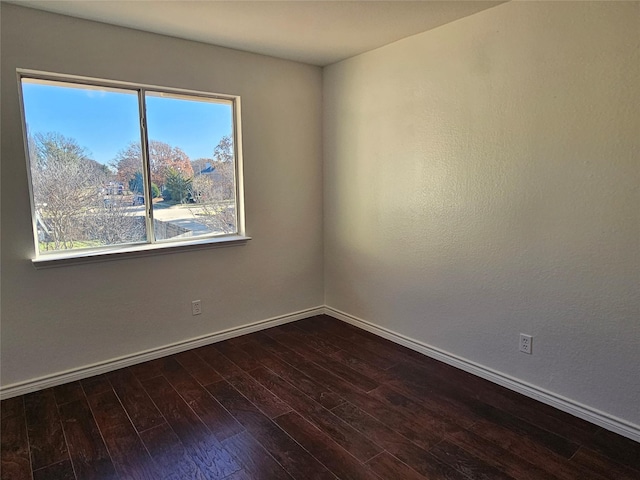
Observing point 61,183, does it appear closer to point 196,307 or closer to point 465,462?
point 196,307

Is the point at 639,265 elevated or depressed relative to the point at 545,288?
elevated

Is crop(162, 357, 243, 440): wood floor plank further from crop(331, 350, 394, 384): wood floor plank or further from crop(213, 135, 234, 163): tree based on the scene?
crop(213, 135, 234, 163): tree

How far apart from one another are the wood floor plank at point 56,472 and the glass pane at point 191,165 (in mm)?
1586

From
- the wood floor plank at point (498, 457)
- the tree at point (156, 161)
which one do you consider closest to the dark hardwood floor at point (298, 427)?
the wood floor plank at point (498, 457)

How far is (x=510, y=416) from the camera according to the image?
227 centimetres

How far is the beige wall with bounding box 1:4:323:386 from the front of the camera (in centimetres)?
243

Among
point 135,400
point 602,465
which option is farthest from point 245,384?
point 602,465

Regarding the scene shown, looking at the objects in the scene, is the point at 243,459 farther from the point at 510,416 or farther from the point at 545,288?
the point at 545,288

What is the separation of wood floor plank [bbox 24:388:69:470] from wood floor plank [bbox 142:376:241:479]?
50 centimetres

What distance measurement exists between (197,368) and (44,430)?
3.10 ft

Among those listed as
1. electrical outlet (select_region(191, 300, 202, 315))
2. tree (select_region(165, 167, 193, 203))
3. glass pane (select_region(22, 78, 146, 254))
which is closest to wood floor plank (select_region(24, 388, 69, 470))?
glass pane (select_region(22, 78, 146, 254))

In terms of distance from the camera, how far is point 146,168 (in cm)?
292

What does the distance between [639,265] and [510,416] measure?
1.05 metres

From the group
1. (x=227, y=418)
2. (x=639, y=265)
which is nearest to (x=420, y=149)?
(x=639, y=265)
